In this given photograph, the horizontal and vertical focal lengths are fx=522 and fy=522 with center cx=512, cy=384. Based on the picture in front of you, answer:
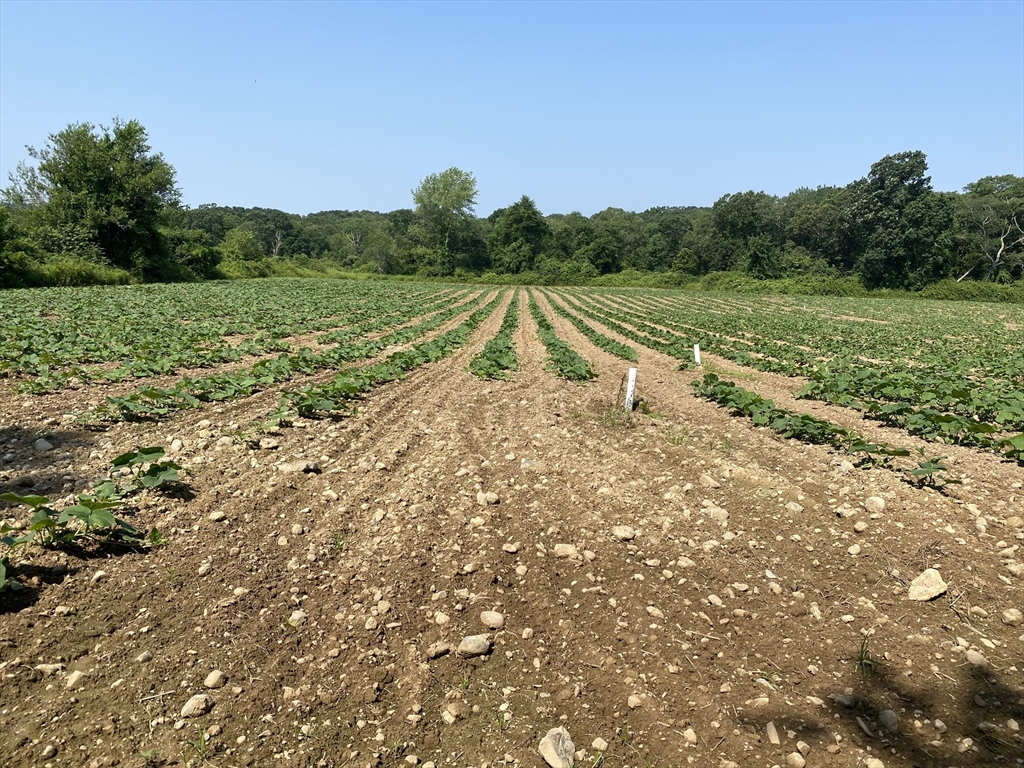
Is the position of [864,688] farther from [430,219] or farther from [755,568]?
[430,219]

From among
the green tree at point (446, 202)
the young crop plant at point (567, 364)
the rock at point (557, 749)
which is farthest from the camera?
the green tree at point (446, 202)

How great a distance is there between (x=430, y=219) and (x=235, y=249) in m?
39.3

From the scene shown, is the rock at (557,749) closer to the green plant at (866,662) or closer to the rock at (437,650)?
the rock at (437,650)

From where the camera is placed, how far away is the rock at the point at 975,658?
9.87ft

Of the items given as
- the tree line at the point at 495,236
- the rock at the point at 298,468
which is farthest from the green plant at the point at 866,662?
the tree line at the point at 495,236

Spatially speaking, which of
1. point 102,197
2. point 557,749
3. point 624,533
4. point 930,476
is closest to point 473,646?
point 557,749

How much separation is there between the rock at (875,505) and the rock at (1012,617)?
1204 millimetres

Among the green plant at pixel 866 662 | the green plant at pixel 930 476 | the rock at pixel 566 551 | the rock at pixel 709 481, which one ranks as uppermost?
the green plant at pixel 930 476

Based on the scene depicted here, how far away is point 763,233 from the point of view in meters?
94.6

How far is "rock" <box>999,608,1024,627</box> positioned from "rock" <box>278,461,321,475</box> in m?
5.53

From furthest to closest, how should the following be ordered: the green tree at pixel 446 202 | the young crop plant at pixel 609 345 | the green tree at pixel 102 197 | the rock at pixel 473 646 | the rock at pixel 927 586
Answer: the green tree at pixel 446 202 → the green tree at pixel 102 197 → the young crop plant at pixel 609 345 → the rock at pixel 927 586 → the rock at pixel 473 646

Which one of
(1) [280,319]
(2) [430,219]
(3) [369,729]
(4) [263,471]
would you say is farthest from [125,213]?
(2) [430,219]

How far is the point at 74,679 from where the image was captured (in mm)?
2637

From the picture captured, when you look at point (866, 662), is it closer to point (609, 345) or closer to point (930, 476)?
point (930, 476)
